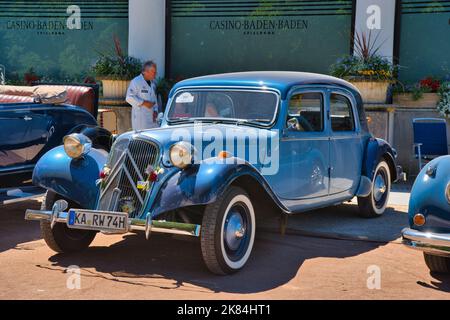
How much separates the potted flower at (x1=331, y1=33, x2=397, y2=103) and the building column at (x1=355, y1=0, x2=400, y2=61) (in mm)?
102

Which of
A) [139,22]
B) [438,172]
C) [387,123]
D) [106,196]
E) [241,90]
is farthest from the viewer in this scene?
[139,22]

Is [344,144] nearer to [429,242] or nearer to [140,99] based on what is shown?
[429,242]

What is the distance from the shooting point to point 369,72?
966 cm

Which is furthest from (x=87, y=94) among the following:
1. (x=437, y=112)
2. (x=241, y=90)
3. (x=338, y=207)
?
(x=437, y=112)

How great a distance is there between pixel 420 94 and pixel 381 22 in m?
1.25

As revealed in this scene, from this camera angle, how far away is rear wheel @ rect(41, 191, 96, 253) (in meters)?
5.42

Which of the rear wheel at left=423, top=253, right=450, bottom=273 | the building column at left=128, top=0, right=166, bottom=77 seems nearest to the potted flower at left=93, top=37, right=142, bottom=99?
the building column at left=128, top=0, right=166, bottom=77

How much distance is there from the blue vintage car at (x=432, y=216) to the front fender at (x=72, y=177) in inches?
99.2

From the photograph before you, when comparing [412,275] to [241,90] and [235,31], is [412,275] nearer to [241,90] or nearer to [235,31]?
[241,90]

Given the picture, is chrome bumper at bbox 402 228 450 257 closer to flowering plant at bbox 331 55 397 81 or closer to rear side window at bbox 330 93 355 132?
rear side window at bbox 330 93 355 132

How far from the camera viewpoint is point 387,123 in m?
9.67

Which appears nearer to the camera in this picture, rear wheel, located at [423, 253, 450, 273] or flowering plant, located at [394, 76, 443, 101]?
rear wheel, located at [423, 253, 450, 273]

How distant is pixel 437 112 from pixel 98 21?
20.9 ft

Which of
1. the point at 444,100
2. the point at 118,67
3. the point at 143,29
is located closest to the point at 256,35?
the point at 143,29
